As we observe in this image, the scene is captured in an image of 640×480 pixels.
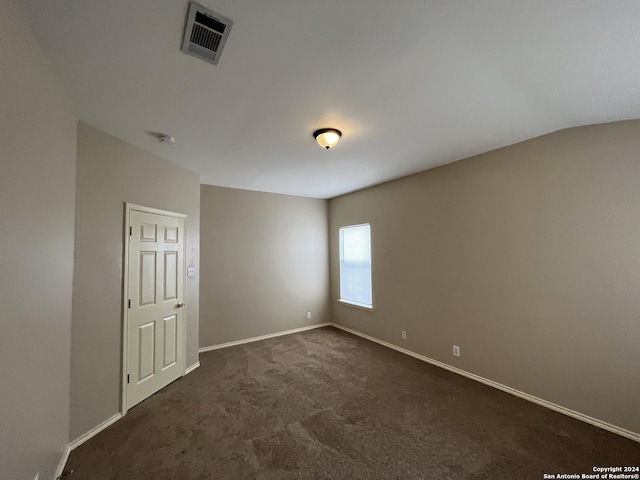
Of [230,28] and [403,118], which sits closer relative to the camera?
[230,28]

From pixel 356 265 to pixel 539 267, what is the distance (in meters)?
2.90

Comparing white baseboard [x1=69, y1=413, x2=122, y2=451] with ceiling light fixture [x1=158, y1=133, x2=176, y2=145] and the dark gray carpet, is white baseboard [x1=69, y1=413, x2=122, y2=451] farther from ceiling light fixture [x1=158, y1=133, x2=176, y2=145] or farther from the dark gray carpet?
ceiling light fixture [x1=158, y1=133, x2=176, y2=145]

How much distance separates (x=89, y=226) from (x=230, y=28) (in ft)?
6.94

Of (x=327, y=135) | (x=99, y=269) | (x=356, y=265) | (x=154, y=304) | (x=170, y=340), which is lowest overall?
(x=170, y=340)

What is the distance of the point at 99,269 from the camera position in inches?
92.0

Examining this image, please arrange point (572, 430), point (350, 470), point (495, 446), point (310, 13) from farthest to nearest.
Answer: point (572, 430), point (495, 446), point (350, 470), point (310, 13)

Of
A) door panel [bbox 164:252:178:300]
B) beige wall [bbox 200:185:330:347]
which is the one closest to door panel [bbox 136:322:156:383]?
door panel [bbox 164:252:178:300]

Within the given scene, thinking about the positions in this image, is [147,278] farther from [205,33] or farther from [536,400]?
[536,400]

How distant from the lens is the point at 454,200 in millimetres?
3369

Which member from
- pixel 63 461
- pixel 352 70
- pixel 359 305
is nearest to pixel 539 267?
pixel 352 70

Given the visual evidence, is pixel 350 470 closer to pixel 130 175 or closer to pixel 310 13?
pixel 310 13

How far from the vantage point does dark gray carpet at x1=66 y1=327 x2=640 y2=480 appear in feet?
6.01

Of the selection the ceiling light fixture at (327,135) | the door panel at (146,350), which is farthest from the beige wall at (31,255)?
the ceiling light fixture at (327,135)

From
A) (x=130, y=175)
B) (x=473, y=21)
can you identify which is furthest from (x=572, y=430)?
(x=130, y=175)
